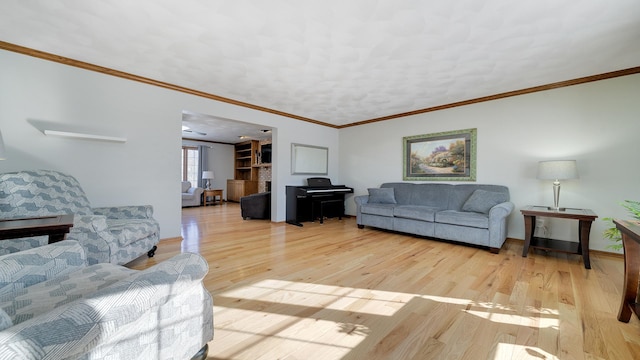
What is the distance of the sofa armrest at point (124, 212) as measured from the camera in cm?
285

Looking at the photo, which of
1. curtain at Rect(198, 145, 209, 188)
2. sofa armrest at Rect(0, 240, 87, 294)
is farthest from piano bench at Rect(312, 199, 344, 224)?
curtain at Rect(198, 145, 209, 188)

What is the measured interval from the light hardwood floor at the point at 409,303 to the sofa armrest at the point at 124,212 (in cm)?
52

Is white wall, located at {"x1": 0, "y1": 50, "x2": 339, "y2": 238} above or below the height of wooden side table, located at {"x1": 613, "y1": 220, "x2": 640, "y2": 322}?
above

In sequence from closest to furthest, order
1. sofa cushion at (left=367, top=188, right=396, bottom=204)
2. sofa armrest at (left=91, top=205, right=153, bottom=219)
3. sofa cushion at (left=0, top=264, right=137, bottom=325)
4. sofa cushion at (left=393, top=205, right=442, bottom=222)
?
sofa cushion at (left=0, top=264, right=137, bottom=325)
sofa armrest at (left=91, top=205, right=153, bottom=219)
sofa cushion at (left=393, top=205, right=442, bottom=222)
sofa cushion at (left=367, top=188, right=396, bottom=204)

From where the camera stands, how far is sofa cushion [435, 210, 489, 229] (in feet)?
11.2

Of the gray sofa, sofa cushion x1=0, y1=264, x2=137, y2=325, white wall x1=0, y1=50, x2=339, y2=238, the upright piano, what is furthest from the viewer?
the upright piano

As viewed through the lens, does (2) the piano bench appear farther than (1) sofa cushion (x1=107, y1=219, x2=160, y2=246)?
Yes

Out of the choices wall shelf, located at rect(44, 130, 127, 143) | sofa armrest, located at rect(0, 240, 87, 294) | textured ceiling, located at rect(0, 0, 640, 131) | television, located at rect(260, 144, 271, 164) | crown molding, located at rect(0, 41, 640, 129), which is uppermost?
textured ceiling, located at rect(0, 0, 640, 131)

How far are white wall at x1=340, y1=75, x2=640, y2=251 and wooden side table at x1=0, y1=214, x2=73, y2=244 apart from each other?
5.13 metres

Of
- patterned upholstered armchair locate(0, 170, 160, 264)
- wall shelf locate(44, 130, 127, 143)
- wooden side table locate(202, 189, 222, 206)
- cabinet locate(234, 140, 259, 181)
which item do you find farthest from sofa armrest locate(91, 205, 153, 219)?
cabinet locate(234, 140, 259, 181)

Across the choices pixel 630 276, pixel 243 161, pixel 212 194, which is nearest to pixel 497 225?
pixel 630 276

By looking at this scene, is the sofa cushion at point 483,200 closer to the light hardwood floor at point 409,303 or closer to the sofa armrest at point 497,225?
the sofa armrest at point 497,225

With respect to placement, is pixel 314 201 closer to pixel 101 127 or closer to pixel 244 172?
pixel 101 127

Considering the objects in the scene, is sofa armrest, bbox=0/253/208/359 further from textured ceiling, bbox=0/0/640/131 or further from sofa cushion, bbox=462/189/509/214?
sofa cushion, bbox=462/189/509/214
